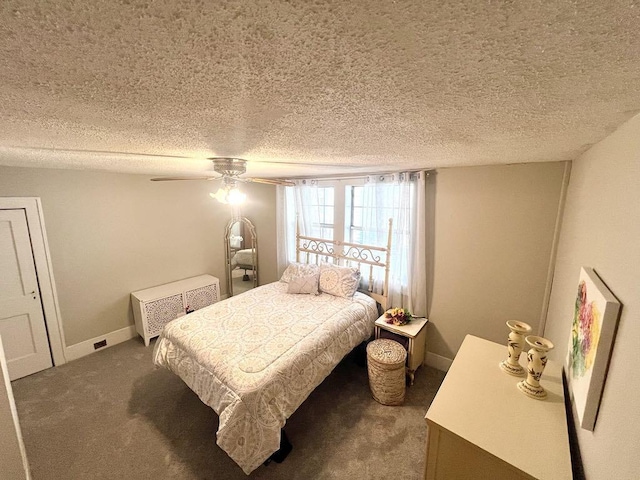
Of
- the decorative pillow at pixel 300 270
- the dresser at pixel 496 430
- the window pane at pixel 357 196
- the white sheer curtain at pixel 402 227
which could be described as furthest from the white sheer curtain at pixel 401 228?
the dresser at pixel 496 430

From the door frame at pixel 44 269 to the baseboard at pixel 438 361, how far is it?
3.91m

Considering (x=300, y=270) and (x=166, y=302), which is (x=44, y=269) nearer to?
(x=166, y=302)

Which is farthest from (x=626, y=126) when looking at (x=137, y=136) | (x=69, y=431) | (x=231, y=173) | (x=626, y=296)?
(x=69, y=431)

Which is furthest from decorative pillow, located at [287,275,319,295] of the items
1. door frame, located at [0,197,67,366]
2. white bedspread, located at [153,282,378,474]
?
door frame, located at [0,197,67,366]

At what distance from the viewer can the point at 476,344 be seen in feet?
5.84

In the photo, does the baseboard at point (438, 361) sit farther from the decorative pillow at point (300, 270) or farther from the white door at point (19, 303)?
the white door at point (19, 303)

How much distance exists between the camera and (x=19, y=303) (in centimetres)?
246

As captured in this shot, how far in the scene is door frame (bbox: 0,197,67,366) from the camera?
7.88 ft

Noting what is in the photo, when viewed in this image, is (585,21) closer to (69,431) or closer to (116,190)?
(69,431)

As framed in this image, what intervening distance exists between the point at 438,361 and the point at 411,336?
666 millimetres

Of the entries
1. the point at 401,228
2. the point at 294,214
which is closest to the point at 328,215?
the point at 294,214

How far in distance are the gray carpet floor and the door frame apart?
280mm

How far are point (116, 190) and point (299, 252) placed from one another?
2.29 metres

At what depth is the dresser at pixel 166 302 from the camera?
304 centimetres
